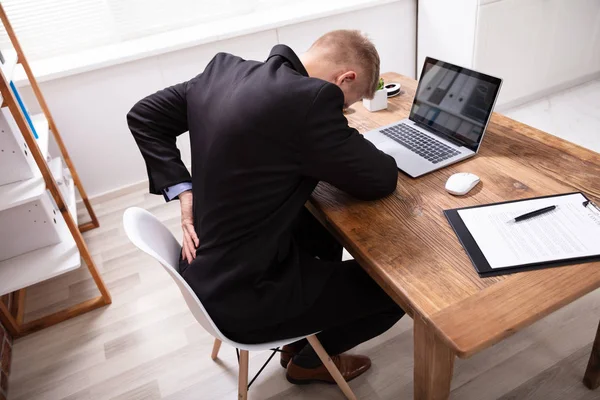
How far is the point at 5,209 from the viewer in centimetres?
170

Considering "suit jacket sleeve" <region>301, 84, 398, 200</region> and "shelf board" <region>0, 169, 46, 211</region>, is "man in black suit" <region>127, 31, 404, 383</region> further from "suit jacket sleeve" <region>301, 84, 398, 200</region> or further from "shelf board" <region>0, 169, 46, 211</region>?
"shelf board" <region>0, 169, 46, 211</region>

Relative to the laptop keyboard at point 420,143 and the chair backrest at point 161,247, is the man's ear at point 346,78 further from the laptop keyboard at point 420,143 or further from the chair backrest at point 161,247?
the chair backrest at point 161,247

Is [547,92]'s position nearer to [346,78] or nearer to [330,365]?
[346,78]

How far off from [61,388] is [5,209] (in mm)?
735

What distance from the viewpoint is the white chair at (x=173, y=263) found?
985 mm

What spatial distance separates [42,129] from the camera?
217 centimetres

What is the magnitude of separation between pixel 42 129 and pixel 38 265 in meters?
0.76

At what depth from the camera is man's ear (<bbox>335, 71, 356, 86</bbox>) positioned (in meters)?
1.17

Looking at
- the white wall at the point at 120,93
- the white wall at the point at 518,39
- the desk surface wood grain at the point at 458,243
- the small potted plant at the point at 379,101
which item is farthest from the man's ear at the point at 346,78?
the white wall at the point at 518,39

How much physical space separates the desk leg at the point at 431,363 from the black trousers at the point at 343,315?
0.26 meters

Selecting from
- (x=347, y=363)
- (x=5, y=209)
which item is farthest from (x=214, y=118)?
(x=5, y=209)

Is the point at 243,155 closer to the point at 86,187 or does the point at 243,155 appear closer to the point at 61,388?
the point at 61,388

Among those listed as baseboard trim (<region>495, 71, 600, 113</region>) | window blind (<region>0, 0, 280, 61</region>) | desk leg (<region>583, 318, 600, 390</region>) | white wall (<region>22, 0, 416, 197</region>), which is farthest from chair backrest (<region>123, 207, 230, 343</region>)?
baseboard trim (<region>495, 71, 600, 113</region>)

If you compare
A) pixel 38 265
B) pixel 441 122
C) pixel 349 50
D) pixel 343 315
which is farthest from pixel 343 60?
pixel 38 265
